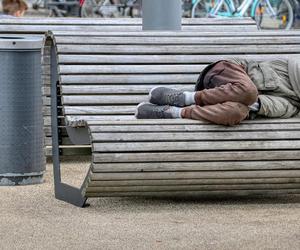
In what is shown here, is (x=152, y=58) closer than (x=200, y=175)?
No

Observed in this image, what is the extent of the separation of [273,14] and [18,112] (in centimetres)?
1389

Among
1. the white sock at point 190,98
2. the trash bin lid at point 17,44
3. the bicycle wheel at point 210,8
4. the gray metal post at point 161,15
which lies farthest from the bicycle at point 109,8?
the white sock at point 190,98

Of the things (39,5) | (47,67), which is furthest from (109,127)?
(39,5)

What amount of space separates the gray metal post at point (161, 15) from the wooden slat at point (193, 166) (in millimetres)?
2191

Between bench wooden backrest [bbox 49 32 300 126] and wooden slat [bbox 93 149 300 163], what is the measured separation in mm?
630

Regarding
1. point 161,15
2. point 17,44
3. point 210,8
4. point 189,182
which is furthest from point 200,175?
point 210,8

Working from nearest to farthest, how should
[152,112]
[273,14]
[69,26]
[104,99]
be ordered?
[152,112] → [104,99] → [69,26] → [273,14]

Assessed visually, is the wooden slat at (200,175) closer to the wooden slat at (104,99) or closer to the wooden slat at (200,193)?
the wooden slat at (200,193)

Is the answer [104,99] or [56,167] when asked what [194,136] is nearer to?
[104,99]

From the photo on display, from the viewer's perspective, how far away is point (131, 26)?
9227 millimetres

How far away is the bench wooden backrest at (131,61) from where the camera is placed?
7.31m

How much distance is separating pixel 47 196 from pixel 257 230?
1.63 m

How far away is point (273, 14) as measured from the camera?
69.3 feet

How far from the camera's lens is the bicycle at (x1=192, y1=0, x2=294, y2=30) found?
68.2ft
